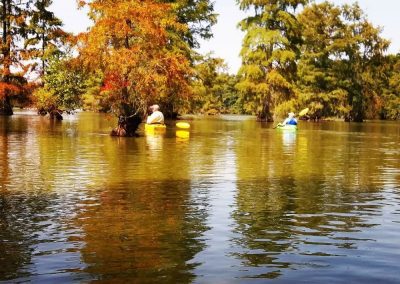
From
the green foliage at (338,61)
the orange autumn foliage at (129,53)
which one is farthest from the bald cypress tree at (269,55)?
the orange autumn foliage at (129,53)

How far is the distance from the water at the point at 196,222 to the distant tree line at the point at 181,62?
13128mm

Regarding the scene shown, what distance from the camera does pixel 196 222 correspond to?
9328mm

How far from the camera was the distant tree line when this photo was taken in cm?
3041

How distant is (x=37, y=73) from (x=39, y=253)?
51185mm

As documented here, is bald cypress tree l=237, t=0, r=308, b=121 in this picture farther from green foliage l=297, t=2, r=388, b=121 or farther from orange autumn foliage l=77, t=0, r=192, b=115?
orange autumn foliage l=77, t=0, r=192, b=115

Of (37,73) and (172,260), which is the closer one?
(172,260)

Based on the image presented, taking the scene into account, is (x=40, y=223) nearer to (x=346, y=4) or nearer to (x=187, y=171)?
(x=187, y=171)

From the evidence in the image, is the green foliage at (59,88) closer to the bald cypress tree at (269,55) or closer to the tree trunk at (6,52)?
the tree trunk at (6,52)

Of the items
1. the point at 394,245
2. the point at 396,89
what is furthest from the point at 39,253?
the point at 396,89

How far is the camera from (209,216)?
9.84m

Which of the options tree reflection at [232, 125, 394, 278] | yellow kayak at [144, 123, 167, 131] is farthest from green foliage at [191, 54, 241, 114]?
tree reflection at [232, 125, 394, 278]

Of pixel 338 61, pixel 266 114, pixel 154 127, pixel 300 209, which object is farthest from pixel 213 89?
pixel 300 209

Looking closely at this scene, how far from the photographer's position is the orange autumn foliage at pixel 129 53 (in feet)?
98.1

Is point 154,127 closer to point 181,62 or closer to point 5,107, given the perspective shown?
point 181,62
